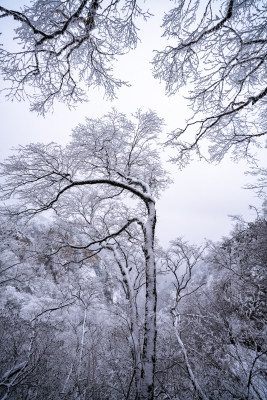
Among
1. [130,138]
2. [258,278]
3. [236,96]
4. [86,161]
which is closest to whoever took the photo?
[236,96]

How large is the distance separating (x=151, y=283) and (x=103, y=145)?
3.73m

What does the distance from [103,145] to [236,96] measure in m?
3.28

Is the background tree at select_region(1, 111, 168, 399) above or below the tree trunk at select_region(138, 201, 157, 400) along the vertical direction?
above

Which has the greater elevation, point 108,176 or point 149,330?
point 108,176

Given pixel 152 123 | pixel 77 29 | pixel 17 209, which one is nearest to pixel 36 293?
pixel 17 209

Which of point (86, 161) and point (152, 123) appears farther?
Result: point (152, 123)

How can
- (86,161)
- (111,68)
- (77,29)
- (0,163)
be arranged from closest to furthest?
(77,29) < (111,68) < (0,163) < (86,161)

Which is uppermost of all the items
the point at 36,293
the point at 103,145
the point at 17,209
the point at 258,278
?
the point at 103,145

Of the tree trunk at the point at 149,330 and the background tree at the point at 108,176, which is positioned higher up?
the background tree at the point at 108,176

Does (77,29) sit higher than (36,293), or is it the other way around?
(77,29)

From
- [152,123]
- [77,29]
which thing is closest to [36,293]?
[152,123]

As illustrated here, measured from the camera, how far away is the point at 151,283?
3508 millimetres

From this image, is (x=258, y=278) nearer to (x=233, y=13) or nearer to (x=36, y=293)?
(x=233, y=13)

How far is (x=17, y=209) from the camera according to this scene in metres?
4.37
